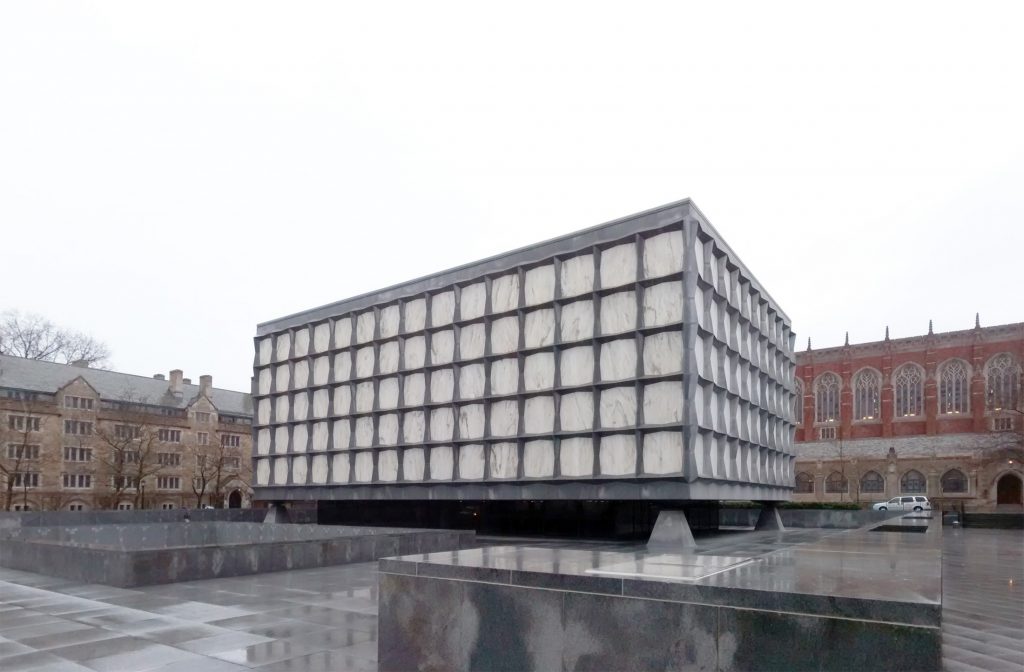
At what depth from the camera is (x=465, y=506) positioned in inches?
1437

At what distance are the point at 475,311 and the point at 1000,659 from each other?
23.4m

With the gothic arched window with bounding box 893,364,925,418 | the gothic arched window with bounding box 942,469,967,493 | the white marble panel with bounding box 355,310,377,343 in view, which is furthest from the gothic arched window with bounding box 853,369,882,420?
the white marble panel with bounding box 355,310,377,343

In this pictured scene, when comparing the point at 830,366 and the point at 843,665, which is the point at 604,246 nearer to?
the point at 843,665

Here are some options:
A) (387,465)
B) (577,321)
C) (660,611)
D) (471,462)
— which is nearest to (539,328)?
(577,321)

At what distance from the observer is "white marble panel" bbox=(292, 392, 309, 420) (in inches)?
1486

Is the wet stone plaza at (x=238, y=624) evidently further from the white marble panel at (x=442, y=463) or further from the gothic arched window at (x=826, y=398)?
the gothic arched window at (x=826, y=398)

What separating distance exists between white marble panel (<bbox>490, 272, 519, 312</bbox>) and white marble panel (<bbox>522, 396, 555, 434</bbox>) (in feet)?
13.1

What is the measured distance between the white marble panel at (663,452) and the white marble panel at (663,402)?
0.46m

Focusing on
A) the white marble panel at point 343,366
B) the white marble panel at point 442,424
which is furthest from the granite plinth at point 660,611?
the white marble panel at point 343,366

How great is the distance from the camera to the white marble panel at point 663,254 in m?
24.2

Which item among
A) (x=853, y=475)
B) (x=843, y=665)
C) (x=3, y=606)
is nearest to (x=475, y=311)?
(x=3, y=606)

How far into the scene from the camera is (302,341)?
38.8m

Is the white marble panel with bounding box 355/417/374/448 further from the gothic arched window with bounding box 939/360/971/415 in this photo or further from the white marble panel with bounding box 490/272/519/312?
the gothic arched window with bounding box 939/360/971/415

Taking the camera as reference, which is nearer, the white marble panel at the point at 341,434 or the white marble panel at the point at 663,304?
the white marble panel at the point at 663,304
